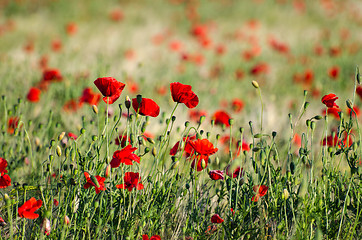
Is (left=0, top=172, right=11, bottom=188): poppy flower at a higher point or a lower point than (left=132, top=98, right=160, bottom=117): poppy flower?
lower

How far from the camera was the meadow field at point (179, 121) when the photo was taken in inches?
55.7

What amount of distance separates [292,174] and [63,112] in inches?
84.3

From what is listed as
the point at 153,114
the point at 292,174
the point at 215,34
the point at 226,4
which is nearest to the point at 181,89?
the point at 153,114

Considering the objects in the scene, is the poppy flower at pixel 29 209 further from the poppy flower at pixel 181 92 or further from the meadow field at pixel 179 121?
the poppy flower at pixel 181 92

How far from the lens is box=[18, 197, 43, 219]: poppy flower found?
4.10 feet

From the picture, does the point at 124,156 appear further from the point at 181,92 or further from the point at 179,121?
the point at 179,121

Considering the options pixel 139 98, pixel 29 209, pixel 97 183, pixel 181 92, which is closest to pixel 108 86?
pixel 139 98

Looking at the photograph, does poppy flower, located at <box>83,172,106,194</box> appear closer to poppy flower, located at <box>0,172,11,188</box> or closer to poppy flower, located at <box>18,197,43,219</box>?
poppy flower, located at <box>18,197,43,219</box>

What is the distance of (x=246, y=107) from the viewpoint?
3.79 m

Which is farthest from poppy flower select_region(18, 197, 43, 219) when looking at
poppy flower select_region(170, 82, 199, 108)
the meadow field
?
poppy flower select_region(170, 82, 199, 108)

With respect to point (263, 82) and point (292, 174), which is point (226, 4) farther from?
point (292, 174)

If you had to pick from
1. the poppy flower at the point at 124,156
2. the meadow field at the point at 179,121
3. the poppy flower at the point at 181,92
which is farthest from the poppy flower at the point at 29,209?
the poppy flower at the point at 181,92

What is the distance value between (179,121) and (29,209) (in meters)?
2.01

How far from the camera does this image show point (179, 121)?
10.5ft
